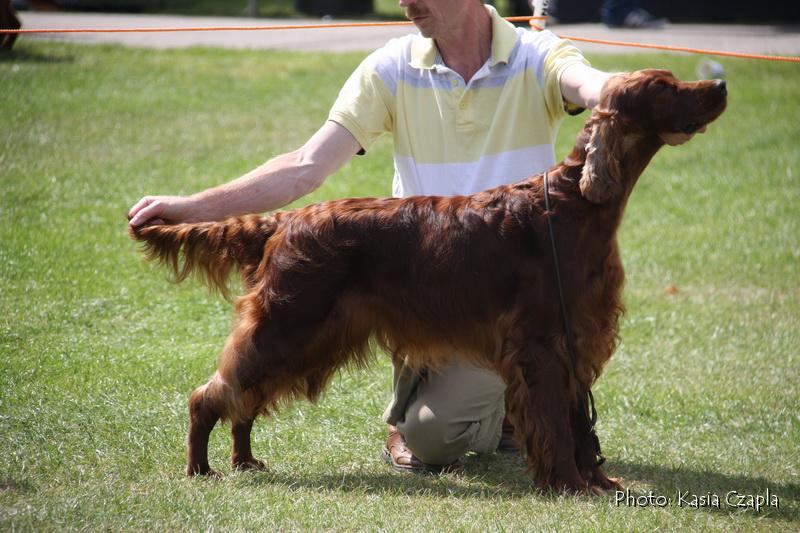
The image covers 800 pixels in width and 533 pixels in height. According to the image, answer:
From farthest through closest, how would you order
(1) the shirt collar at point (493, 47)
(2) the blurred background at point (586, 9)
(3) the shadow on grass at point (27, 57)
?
1. (2) the blurred background at point (586, 9)
2. (3) the shadow on grass at point (27, 57)
3. (1) the shirt collar at point (493, 47)

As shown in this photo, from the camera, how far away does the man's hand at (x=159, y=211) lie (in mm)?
3354

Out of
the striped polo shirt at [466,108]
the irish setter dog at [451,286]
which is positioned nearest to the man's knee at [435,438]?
the irish setter dog at [451,286]

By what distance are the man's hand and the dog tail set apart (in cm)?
4

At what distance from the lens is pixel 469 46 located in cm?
361

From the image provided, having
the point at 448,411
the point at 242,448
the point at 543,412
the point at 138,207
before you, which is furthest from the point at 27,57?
the point at 543,412

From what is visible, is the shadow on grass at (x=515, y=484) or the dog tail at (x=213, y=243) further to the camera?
the dog tail at (x=213, y=243)

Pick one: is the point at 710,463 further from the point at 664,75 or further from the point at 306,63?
the point at 306,63

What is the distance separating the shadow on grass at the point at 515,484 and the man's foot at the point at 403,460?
2.3 inches

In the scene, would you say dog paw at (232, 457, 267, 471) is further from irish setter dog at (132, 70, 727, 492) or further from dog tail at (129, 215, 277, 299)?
dog tail at (129, 215, 277, 299)

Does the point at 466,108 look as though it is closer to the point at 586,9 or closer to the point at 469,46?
the point at 469,46

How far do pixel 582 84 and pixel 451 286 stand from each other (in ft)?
2.65

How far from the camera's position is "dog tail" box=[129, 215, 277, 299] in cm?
332

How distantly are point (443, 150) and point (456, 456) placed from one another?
1119mm

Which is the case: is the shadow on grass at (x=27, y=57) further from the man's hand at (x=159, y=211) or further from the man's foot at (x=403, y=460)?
the man's foot at (x=403, y=460)
